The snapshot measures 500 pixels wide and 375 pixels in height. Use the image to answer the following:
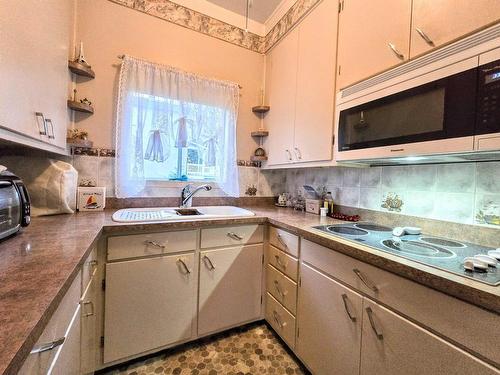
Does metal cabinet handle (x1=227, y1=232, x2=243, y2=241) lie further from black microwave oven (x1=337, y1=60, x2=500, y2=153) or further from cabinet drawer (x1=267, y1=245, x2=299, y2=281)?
black microwave oven (x1=337, y1=60, x2=500, y2=153)

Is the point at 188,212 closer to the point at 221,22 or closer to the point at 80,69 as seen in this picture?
the point at 80,69

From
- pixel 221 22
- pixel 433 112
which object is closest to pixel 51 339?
pixel 433 112

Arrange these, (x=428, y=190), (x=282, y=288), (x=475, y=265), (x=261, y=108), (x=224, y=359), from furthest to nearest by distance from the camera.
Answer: (x=261, y=108) < (x=282, y=288) < (x=224, y=359) < (x=428, y=190) < (x=475, y=265)

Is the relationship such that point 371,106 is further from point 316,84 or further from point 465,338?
point 465,338

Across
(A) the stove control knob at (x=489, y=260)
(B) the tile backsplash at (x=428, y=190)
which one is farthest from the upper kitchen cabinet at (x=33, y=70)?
(B) the tile backsplash at (x=428, y=190)

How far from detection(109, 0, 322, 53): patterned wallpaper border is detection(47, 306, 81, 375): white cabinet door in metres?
2.08

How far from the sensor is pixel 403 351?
83 centimetres

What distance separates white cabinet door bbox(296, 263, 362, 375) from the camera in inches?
40.5

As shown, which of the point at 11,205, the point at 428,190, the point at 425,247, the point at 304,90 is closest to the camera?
the point at 11,205

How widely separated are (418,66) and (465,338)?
3.33ft

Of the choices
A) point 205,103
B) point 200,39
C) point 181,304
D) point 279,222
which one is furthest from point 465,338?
point 200,39

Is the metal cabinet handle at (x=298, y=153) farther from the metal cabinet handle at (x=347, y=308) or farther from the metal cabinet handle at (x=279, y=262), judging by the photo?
the metal cabinet handle at (x=347, y=308)

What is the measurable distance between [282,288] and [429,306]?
90 centimetres

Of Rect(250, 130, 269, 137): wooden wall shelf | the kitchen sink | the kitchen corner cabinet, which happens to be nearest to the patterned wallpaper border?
the kitchen corner cabinet
